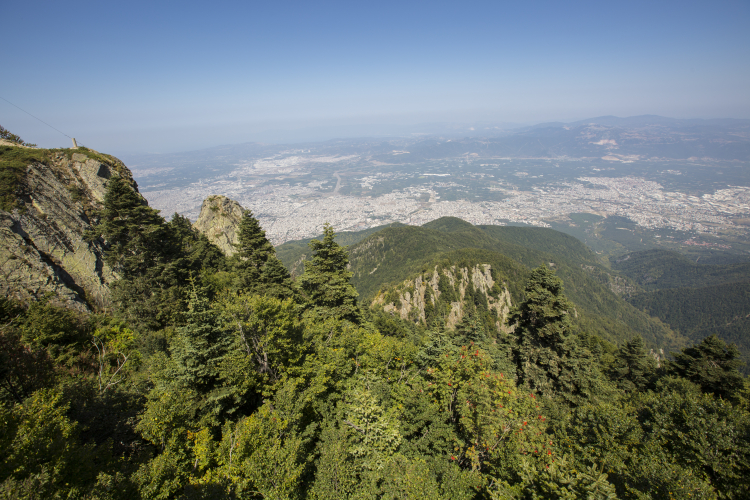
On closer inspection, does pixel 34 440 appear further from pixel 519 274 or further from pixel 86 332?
pixel 519 274

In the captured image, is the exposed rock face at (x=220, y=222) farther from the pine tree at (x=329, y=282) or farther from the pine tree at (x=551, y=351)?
the pine tree at (x=551, y=351)

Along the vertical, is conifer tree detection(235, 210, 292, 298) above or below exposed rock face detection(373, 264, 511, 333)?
above

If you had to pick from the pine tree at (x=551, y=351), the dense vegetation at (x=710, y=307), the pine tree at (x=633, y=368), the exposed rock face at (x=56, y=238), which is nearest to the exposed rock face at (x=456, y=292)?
the pine tree at (x=633, y=368)

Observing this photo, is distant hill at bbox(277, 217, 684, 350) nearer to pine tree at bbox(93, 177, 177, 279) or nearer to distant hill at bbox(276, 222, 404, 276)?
distant hill at bbox(276, 222, 404, 276)

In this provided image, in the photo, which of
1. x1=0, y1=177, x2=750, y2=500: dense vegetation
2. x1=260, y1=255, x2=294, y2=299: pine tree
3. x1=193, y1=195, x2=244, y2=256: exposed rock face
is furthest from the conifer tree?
x1=193, y1=195, x2=244, y2=256: exposed rock face

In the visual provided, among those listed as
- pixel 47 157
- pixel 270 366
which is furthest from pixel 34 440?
pixel 47 157
